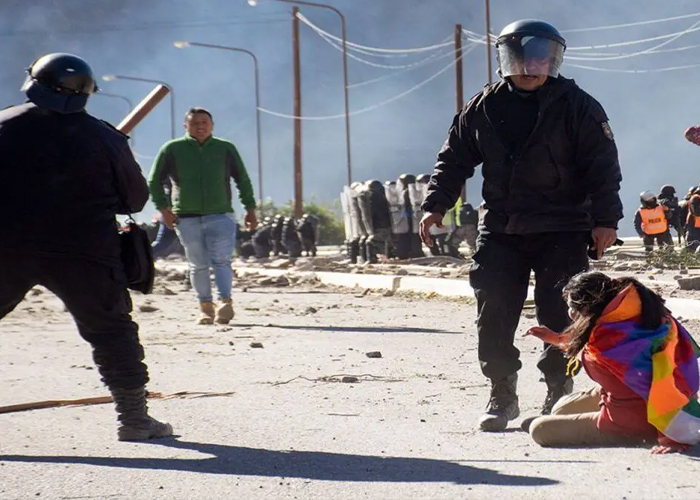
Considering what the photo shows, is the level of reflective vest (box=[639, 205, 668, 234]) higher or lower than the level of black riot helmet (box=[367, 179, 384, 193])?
lower

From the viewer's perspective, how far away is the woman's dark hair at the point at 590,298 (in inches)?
204

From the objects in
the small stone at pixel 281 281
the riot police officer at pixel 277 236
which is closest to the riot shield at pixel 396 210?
the small stone at pixel 281 281

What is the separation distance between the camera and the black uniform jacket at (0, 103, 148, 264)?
18.1ft

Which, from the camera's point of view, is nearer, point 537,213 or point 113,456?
point 113,456

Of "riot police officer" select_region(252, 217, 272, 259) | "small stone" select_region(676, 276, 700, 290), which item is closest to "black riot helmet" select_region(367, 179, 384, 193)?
"riot police officer" select_region(252, 217, 272, 259)

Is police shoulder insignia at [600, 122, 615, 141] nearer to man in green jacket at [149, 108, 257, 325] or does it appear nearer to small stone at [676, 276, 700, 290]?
man in green jacket at [149, 108, 257, 325]

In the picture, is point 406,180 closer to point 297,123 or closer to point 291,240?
point 291,240

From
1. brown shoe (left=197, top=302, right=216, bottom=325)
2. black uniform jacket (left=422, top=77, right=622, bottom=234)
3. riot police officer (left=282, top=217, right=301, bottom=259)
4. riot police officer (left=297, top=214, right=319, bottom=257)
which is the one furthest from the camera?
riot police officer (left=282, top=217, right=301, bottom=259)

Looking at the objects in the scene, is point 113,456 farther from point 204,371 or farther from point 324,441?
point 204,371

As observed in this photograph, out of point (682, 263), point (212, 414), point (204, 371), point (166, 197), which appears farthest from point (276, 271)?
point (212, 414)

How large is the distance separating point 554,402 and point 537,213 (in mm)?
836

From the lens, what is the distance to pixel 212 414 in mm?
6551

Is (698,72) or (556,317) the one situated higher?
(698,72)

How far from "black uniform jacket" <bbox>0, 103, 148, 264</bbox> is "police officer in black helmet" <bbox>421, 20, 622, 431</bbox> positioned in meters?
1.41
